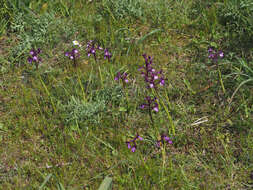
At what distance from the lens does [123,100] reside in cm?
330

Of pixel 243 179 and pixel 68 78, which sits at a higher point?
pixel 68 78

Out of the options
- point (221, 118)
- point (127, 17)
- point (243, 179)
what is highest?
point (127, 17)

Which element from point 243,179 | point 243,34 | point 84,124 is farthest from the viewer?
point 243,34

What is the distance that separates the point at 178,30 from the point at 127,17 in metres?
0.66

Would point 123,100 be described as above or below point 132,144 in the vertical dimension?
above

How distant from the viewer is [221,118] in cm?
307

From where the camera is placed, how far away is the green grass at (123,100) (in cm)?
274

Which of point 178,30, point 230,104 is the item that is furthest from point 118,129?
point 178,30

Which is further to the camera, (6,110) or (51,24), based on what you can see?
(51,24)

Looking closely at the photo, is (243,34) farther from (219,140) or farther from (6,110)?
(6,110)

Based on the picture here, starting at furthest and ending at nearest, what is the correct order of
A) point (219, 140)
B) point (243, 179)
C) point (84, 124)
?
point (84, 124) < point (219, 140) < point (243, 179)

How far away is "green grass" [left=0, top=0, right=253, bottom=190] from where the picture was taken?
108 inches

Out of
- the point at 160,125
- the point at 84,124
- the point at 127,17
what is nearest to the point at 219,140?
the point at 160,125

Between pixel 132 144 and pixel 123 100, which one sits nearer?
pixel 132 144
